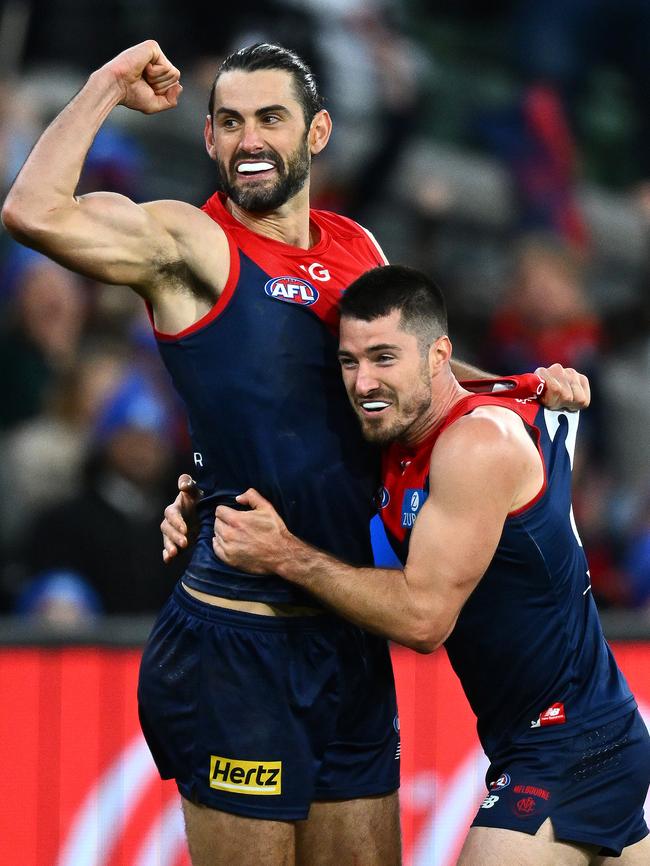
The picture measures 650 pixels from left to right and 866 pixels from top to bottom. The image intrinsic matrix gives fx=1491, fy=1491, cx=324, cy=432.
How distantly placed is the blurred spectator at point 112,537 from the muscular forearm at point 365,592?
2.76 metres

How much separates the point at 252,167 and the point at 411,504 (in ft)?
3.43

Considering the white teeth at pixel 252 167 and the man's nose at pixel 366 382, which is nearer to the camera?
the man's nose at pixel 366 382

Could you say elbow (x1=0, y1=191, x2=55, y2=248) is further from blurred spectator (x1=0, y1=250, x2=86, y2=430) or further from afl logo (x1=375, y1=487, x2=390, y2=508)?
blurred spectator (x1=0, y1=250, x2=86, y2=430)

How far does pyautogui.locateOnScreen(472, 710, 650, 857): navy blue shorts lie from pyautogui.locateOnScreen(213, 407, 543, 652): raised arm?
483mm

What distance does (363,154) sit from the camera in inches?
354

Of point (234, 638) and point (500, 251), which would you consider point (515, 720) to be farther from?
point (500, 251)

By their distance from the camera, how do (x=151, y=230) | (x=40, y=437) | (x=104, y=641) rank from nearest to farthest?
1. (x=151, y=230)
2. (x=104, y=641)
3. (x=40, y=437)

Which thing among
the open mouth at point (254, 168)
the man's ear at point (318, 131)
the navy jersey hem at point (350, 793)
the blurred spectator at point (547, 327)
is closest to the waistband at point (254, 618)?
the navy jersey hem at point (350, 793)

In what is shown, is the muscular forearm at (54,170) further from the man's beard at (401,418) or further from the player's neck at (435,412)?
the player's neck at (435,412)

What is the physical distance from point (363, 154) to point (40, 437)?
289cm

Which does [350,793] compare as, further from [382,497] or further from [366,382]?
[366,382]

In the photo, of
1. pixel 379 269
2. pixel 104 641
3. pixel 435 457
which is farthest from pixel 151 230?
pixel 104 641

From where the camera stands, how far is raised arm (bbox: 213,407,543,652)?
3.95 m

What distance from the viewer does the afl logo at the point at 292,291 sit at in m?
4.15
